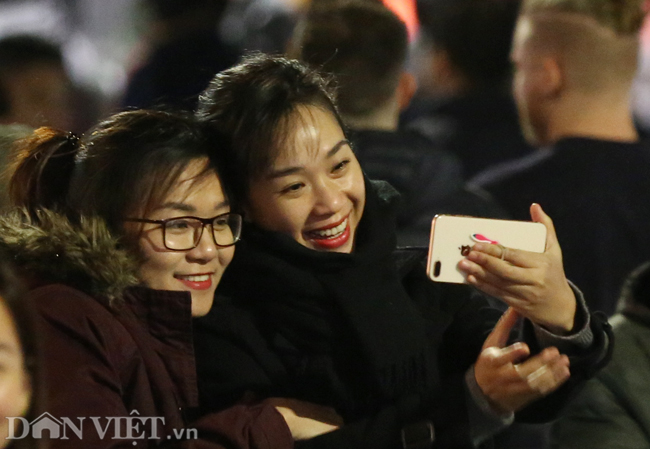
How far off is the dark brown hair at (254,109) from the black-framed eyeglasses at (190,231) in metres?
0.09

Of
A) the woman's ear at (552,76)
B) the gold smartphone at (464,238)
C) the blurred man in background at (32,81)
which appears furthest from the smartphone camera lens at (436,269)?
the woman's ear at (552,76)

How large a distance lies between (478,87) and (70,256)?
256 centimetres

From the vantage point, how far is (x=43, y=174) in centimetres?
191

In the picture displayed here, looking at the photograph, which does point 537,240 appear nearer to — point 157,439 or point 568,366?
point 568,366

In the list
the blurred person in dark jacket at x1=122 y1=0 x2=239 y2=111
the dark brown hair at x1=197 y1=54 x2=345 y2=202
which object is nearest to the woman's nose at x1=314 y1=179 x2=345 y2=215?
the dark brown hair at x1=197 y1=54 x2=345 y2=202

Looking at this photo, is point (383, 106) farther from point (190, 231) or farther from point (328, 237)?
point (190, 231)

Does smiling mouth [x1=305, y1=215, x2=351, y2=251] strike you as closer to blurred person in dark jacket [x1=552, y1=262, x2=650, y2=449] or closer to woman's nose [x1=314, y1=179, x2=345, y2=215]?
woman's nose [x1=314, y1=179, x2=345, y2=215]

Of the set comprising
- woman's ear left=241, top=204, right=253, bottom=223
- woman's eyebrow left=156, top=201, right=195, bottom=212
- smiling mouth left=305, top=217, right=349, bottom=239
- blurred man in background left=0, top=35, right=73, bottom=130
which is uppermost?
blurred man in background left=0, top=35, right=73, bottom=130

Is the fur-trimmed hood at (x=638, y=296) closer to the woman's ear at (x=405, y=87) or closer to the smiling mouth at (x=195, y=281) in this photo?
the smiling mouth at (x=195, y=281)

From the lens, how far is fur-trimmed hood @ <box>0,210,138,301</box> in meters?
1.78

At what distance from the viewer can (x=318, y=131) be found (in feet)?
6.55

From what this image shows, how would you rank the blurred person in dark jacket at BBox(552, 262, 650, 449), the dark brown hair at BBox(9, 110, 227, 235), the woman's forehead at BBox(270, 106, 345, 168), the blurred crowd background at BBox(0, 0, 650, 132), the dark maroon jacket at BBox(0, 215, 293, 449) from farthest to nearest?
the blurred crowd background at BBox(0, 0, 650, 132)
the blurred person in dark jacket at BBox(552, 262, 650, 449)
the woman's forehead at BBox(270, 106, 345, 168)
the dark brown hair at BBox(9, 110, 227, 235)
the dark maroon jacket at BBox(0, 215, 293, 449)

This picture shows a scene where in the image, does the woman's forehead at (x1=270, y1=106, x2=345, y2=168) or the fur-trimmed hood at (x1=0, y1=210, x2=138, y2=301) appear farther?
the woman's forehead at (x1=270, y1=106, x2=345, y2=168)

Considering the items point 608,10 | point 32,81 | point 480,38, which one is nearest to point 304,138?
point 608,10
